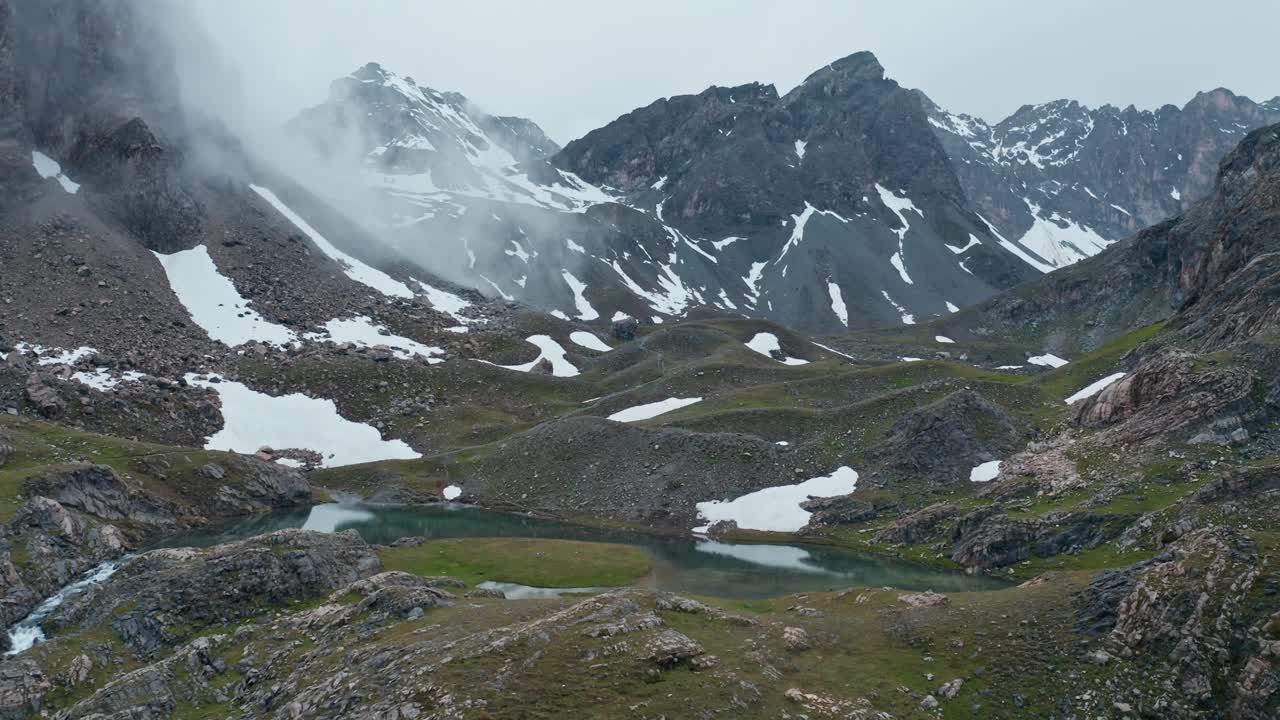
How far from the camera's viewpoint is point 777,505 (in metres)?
74.1

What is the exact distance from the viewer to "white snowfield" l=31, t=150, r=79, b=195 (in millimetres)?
119375

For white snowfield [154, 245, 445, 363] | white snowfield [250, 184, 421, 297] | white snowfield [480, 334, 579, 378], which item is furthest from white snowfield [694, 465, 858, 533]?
white snowfield [250, 184, 421, 297]

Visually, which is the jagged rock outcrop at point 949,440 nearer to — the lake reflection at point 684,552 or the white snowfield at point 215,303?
the lake reflection at point 684,552

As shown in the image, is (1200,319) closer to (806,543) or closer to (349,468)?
(806,543)

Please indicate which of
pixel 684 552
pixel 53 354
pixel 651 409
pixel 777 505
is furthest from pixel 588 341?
pixel 684 552

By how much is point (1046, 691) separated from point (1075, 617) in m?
4.17

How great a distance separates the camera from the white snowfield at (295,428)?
9329 cm

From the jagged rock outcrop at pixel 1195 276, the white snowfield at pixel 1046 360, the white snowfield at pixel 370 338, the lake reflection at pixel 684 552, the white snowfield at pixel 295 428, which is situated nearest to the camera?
the lake reflection at pixel 684 552

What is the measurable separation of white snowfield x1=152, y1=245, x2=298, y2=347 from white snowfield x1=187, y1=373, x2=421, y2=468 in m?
15.2

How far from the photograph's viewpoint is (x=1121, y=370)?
8538cm

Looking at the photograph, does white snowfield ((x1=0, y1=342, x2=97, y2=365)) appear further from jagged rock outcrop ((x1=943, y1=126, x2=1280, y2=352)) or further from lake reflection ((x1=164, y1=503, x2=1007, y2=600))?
jagged rock outcrop ((x1=943, y1=126, x2=1280, y2=352))

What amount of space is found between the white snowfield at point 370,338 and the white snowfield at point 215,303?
22.3ft

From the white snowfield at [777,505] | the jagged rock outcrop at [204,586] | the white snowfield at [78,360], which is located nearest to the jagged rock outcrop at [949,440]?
the white snowfield at [777,505]

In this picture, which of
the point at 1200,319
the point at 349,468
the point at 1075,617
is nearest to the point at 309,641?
the point at 1075,617
